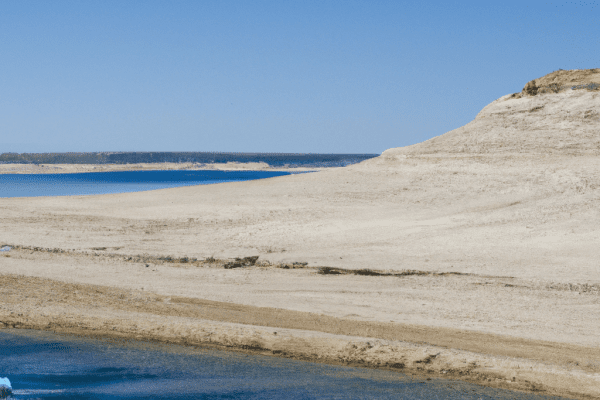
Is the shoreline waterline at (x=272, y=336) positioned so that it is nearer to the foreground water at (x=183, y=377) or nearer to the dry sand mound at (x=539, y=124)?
the foreground water at (x=183, y=377)

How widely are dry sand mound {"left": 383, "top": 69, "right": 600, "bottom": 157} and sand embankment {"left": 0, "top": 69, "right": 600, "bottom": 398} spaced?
0.07m

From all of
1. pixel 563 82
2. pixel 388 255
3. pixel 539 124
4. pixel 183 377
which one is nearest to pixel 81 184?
pixel 563 82

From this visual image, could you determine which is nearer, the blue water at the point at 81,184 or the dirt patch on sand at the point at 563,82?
the dirt patch on sand at the point at 563,82

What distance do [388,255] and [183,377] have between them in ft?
24.0

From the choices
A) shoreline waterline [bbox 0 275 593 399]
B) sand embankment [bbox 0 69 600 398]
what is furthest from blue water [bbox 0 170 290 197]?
shoreline waterline [bbox 0 275 593 399]

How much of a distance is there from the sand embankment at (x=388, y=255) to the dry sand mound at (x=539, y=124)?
73 millimetres

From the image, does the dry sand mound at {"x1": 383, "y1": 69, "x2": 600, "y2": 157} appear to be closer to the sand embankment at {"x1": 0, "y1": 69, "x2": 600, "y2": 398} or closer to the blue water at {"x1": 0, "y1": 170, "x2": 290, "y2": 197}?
the sand embankment at {"x1": 0, "y1": 69, "x2": 600, "y2": 398}

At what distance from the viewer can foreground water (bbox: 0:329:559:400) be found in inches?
311

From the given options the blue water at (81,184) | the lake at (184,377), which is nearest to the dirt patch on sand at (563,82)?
the lake at (184,377)

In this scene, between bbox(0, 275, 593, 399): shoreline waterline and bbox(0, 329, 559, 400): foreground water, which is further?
bbox(0, 275, 593, 399): shoreline waterline

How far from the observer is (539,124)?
2183cm

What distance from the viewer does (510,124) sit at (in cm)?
2236

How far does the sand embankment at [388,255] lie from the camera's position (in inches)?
359

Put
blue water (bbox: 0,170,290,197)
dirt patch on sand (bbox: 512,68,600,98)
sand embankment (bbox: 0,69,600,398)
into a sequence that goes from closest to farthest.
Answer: sand embankment (bbox: 0,69,600,398)
dirt patch on sand (bbox: 512,68,600,98)
blue water (bbox: 0,170,290,197)
